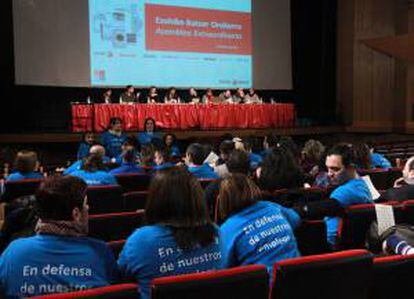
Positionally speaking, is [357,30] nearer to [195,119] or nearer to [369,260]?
[195,119]

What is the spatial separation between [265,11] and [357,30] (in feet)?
8.72

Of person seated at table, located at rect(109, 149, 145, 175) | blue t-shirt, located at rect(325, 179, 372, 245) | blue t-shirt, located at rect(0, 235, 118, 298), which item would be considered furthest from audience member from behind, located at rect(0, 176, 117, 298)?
person seated at table, located at rect(109, 149, 145, 175)

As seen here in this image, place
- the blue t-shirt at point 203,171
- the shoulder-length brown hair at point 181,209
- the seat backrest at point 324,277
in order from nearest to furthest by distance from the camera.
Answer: the seat backrest at point 324,277 → the shoulder-length brown hair at point 181,209 → the blue t-shirt at point 203,171

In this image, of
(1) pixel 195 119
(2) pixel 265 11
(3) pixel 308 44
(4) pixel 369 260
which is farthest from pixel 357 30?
(4) pixel 369 260

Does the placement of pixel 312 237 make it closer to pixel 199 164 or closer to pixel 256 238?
pixel 256 238

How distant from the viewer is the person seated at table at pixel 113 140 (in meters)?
8.37

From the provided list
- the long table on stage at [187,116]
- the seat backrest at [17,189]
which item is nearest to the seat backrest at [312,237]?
the seat backrest at [17,189]

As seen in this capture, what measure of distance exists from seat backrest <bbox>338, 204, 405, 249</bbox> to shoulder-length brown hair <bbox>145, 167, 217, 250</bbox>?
1.09m

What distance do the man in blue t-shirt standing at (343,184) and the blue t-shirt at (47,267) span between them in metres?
1.60

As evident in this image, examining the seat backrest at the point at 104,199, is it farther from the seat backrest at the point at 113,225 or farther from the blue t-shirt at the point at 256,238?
the blue t-shirt at the point at 256,238

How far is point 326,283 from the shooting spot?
168 centimetres

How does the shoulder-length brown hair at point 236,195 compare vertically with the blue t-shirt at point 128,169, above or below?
above

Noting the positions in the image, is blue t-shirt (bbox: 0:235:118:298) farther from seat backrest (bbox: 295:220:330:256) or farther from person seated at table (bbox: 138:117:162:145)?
person seated at table (bbox: 138:117:162:145)

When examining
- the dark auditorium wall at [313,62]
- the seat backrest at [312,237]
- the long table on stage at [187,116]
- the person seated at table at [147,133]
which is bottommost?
Answer: the seat backrest at [312,237]
